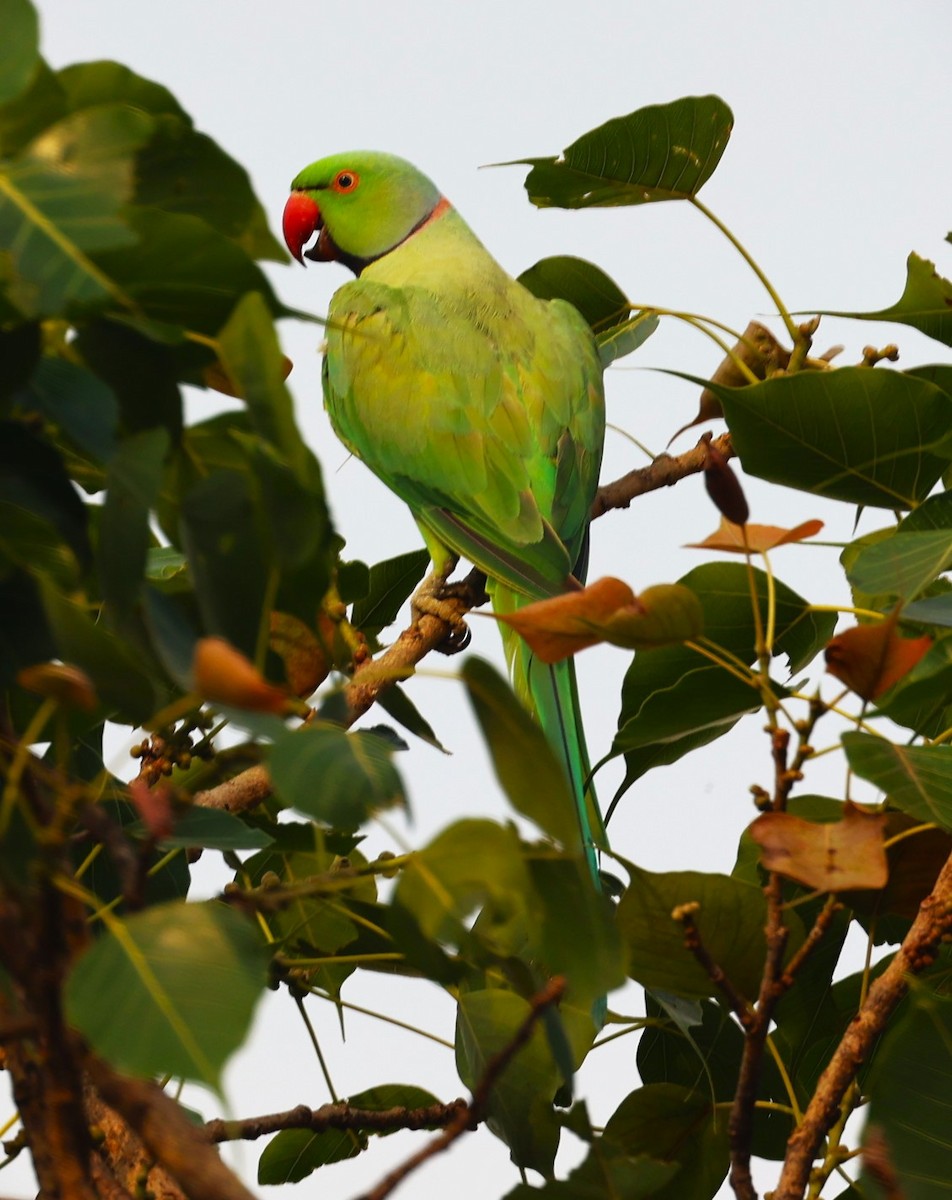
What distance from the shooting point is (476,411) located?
258cm

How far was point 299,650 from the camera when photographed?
2.73ft

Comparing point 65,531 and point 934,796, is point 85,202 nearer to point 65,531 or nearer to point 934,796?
point 65,531

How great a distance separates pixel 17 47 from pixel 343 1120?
104cm

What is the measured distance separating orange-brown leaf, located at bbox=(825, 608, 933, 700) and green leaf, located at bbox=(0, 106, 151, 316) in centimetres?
55

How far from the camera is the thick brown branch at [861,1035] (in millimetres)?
933

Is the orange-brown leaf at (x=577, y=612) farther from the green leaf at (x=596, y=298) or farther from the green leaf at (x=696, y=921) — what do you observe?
the green leaf at (x=596, y=298)

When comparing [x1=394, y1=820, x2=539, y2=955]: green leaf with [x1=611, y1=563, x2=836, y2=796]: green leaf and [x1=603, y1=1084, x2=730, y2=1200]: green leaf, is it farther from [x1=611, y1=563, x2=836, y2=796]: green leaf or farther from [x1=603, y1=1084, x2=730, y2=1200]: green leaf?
[x1=603, y1=1084, x2=730, y2=1200]: green leaf

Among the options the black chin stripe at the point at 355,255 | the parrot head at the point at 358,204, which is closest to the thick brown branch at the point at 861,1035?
the black chin stripe at the point at 355,255

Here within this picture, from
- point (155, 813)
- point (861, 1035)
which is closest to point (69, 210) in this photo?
point (155, 813)

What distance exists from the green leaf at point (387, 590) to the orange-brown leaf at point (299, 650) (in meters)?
0.93

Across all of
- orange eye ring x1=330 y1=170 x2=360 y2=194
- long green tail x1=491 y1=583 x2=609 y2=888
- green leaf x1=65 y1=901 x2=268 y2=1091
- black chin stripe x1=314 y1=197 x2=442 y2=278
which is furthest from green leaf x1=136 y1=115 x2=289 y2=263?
orange eye ring x1=330 y1=170 x2=360 y2=194

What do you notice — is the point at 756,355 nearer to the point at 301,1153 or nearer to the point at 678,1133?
the point at 678,1133

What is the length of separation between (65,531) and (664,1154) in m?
0.85

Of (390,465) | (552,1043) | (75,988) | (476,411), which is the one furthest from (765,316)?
(75,988)
